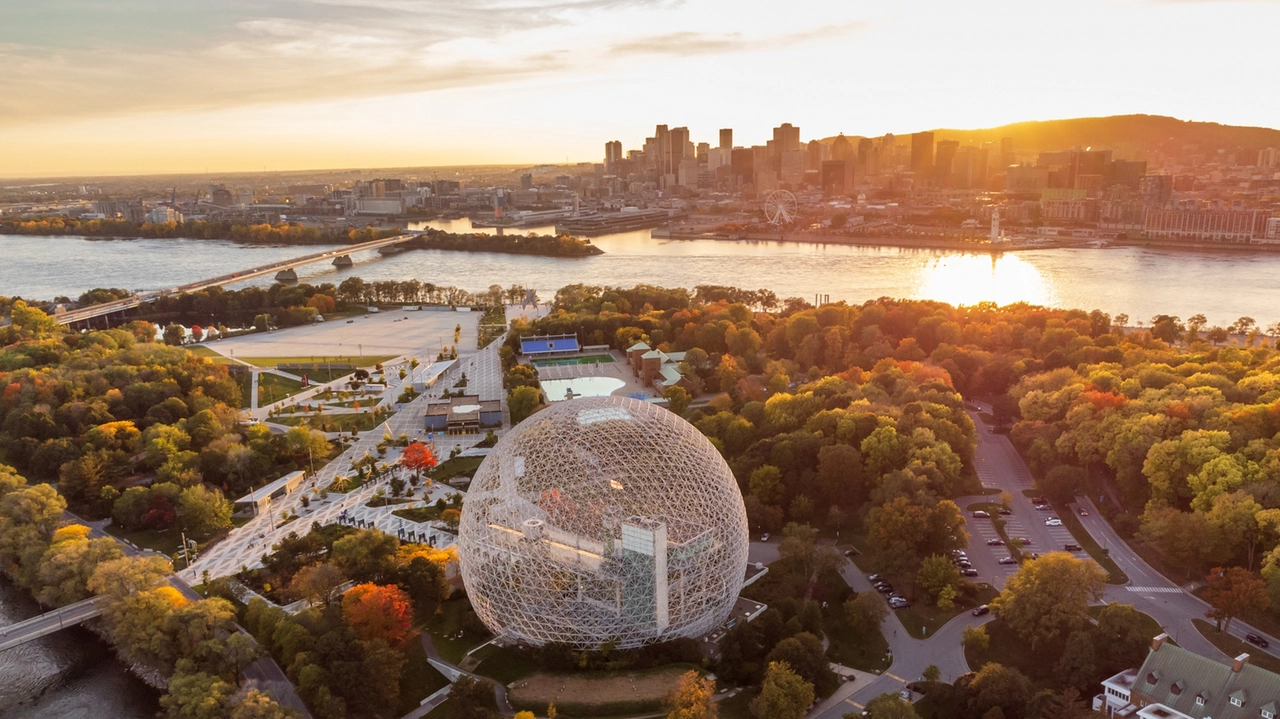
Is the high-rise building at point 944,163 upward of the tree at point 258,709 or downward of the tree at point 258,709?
upward

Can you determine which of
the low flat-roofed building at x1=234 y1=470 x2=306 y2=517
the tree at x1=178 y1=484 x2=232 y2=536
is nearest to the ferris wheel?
the low flat-roofed building at x1=234 y1=470 x2=306 y2=517

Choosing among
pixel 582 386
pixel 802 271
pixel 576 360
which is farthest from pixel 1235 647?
pixel 802 271

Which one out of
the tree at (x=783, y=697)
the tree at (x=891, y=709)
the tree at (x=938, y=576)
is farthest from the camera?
the tree at (x=938, y=576)

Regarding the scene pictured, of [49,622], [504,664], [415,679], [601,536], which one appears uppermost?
[601,536]

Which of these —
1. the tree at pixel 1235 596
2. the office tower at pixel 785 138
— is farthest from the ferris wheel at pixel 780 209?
the tree at pixel 1235 596

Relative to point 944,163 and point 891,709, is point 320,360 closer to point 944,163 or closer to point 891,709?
point 891,709

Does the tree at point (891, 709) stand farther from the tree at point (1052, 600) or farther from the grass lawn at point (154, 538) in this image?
the grass lawn at point (154, 538)

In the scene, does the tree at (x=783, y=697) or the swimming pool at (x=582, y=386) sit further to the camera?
the swimming pool at (x=582, y=386)
